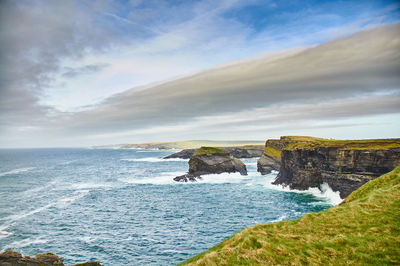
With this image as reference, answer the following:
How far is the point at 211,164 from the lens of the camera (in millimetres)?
92688

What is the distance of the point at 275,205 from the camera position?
48906 mm

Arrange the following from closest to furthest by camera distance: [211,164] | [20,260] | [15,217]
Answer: [20,260]
[15,217]
[211,164]

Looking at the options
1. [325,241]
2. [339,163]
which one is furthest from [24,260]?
[339,163]

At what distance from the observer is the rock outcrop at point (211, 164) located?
296 feet

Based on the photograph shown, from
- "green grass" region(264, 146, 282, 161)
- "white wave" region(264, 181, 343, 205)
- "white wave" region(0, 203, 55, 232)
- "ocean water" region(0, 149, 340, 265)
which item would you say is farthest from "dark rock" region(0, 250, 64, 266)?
"green grass" region(264, 146, 282, 161)

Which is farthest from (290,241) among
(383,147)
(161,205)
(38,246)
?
(383,147)

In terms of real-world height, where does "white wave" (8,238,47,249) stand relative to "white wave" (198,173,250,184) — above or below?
above

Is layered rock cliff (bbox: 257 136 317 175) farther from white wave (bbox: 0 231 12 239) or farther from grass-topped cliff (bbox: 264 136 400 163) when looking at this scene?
white wave (bbox: 0 231 12 239)

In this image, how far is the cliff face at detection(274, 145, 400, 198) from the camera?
4706 centimetres

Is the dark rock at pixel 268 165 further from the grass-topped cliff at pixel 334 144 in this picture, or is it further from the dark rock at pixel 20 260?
the dark rock at pixel 20 260

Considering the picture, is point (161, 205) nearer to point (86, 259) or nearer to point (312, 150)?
point (86, 259)

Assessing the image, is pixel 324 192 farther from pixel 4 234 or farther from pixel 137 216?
pixel 4 234

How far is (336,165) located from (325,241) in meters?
49.4

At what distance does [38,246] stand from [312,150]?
6113cm
